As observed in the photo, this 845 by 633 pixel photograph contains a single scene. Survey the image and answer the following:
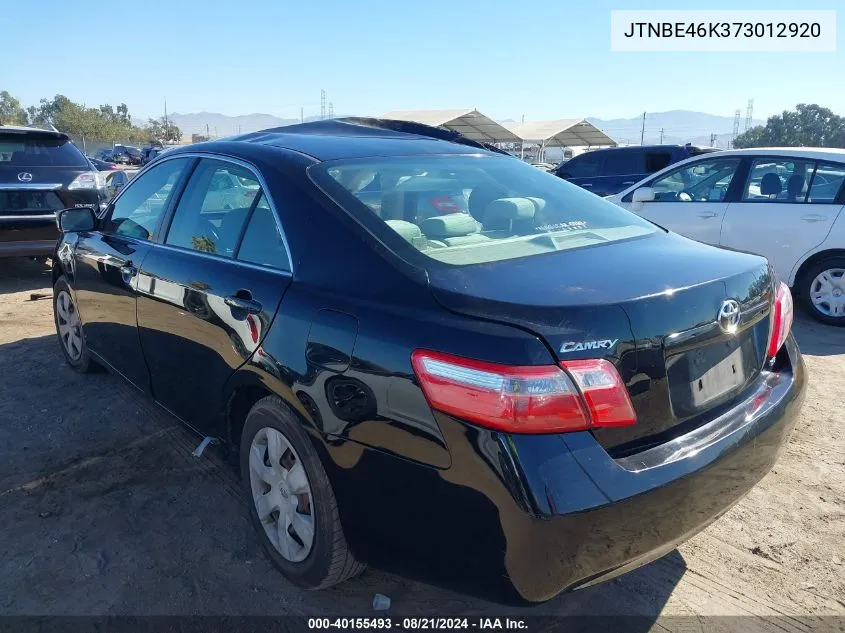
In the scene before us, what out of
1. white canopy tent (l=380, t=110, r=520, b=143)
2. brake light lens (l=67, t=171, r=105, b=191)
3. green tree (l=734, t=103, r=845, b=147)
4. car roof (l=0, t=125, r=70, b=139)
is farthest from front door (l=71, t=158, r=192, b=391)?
green tree (l=734, t=103, r=845, b=147)

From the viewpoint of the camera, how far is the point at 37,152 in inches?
291

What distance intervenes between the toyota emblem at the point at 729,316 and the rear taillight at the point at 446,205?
112cm

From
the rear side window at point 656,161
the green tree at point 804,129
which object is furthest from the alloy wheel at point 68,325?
the green tree at point 804,129

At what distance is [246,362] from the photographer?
242 cm

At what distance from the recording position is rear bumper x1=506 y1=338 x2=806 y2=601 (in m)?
1.65

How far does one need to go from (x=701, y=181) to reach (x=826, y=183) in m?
1.15

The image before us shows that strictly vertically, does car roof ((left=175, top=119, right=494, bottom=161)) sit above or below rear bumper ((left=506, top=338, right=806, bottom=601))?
above

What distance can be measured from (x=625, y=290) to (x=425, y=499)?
834mm

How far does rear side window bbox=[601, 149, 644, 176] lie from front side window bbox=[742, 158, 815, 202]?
20.5 feet

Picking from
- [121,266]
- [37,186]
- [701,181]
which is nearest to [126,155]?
[37,186]

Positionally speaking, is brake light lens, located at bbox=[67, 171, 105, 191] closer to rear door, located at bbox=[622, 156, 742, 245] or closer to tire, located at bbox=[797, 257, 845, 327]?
rear door, located at bbox=[622, 156, 742, 245]

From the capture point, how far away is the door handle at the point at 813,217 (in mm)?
5821

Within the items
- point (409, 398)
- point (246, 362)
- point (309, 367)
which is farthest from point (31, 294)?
point (409, 398)

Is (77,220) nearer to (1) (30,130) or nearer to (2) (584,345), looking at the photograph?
(2) (584,345)
